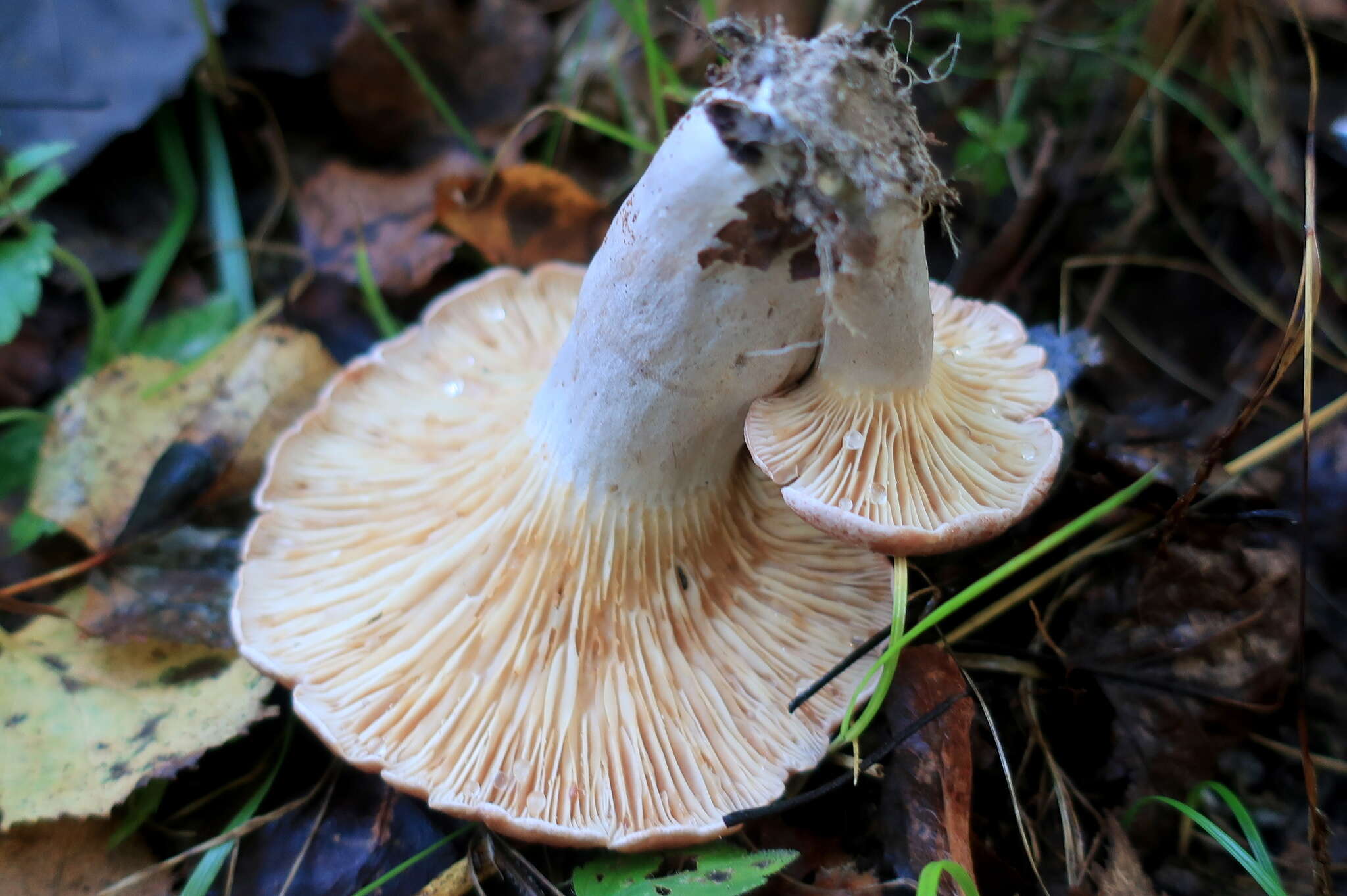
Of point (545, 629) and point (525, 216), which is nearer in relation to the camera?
point (545, 629)

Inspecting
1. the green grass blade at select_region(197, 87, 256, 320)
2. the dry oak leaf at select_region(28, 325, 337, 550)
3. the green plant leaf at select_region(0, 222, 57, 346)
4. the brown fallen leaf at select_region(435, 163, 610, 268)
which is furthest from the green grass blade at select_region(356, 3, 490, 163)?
the green plant leaf at select_region(0, 222, 57, 346)

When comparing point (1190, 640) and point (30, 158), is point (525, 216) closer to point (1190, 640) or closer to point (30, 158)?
point (30, 158)

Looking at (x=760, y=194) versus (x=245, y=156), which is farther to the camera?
(x=245, y=156)

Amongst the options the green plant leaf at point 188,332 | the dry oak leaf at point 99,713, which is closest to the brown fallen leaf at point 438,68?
the green plant leaf at point 188,332

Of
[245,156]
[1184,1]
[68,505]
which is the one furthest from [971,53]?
[68,505]

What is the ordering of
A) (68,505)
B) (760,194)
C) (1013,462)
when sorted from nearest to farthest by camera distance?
(760,194) < (1013,462) < (68,505)

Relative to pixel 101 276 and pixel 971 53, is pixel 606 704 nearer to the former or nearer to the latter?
pixel 101 276

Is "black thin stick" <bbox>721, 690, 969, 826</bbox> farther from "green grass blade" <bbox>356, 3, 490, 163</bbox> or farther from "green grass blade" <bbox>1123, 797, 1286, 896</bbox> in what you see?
"green grass blade" <bbox>356, 3, 490, 163</bbox>

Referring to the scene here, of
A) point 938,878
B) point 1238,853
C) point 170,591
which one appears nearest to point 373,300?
point 170,591

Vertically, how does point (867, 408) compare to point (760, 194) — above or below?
below
